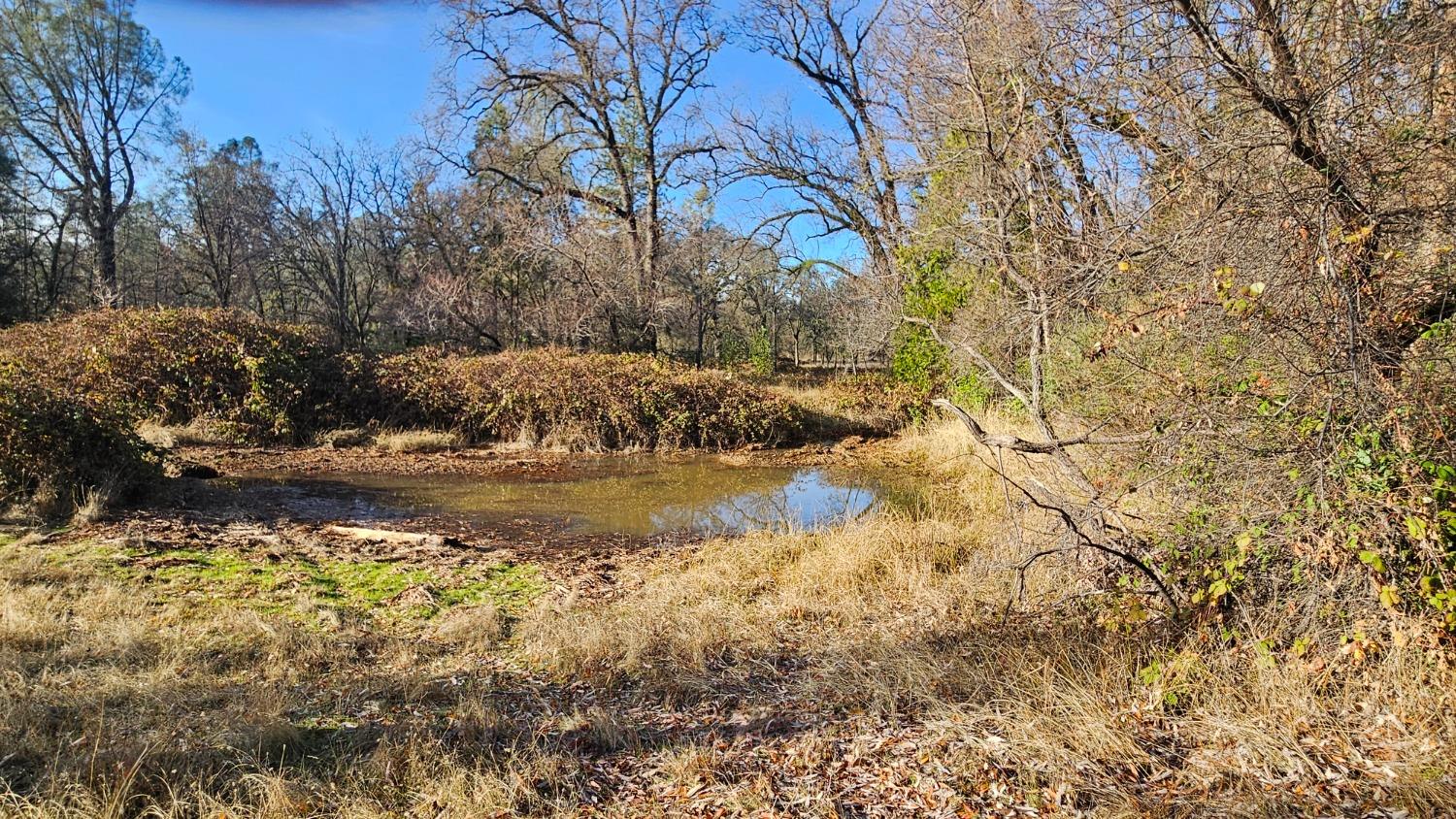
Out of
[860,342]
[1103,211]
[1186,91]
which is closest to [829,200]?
[860,342]

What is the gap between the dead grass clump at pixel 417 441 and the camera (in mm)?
14094

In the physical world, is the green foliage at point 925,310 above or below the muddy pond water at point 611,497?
above

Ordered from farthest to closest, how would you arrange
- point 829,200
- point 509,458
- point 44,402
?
1. point 829,200
2. point 509,458
3. point 44,402

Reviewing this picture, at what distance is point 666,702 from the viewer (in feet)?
13.3

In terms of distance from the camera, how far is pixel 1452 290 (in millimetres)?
3271

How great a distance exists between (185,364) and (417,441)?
166 inches

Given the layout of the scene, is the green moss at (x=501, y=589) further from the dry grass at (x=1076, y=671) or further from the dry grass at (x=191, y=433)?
the dry grass at (x=191, y=433)

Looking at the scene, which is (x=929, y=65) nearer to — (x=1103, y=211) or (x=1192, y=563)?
(x=1103, y=211)

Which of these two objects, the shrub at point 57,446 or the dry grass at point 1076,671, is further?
the shrub at point 57,446

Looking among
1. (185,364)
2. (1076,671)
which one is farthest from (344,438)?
(1076,671)

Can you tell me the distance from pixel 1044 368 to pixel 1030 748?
583 centimetres

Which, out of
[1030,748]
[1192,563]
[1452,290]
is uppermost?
[1452,290]

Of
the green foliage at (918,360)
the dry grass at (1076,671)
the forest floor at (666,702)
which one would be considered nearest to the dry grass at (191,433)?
the forest floor at (666,702)

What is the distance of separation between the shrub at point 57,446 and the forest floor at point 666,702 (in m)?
1.22
